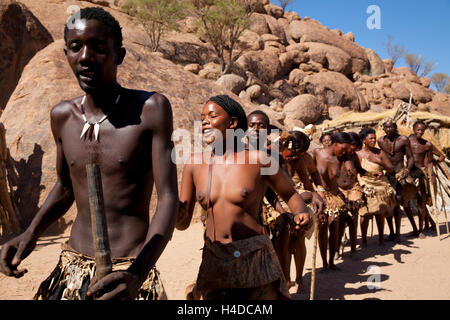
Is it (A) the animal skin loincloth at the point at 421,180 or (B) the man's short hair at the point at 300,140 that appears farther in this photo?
(A) the animal skin loincloth at the point at 421,180

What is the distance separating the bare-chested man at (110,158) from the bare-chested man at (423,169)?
696 cm

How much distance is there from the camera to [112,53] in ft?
4.49

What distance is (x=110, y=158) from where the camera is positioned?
4.66 ft

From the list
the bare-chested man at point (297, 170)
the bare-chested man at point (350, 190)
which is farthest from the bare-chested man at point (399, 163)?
the bare-chested man at point (297, 170)

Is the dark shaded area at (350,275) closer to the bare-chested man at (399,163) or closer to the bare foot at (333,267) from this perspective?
the bare foot at (333,267)

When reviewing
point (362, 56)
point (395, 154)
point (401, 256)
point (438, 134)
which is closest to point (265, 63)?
point (362, 56)

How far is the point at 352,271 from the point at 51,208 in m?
4.34

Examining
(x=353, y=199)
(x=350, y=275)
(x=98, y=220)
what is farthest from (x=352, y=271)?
(x=98, y=220)

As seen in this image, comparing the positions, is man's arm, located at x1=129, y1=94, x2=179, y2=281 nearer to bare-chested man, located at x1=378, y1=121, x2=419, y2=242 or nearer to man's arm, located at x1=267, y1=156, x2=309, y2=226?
man's arm, located at x1=267, y1=156, x2=309, y2=226

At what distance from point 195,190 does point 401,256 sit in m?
4.47

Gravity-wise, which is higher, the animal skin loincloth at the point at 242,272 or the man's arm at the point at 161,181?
the man's arm at the point at 161,181

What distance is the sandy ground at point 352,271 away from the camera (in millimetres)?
3982

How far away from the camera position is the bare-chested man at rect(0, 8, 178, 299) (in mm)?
1331
